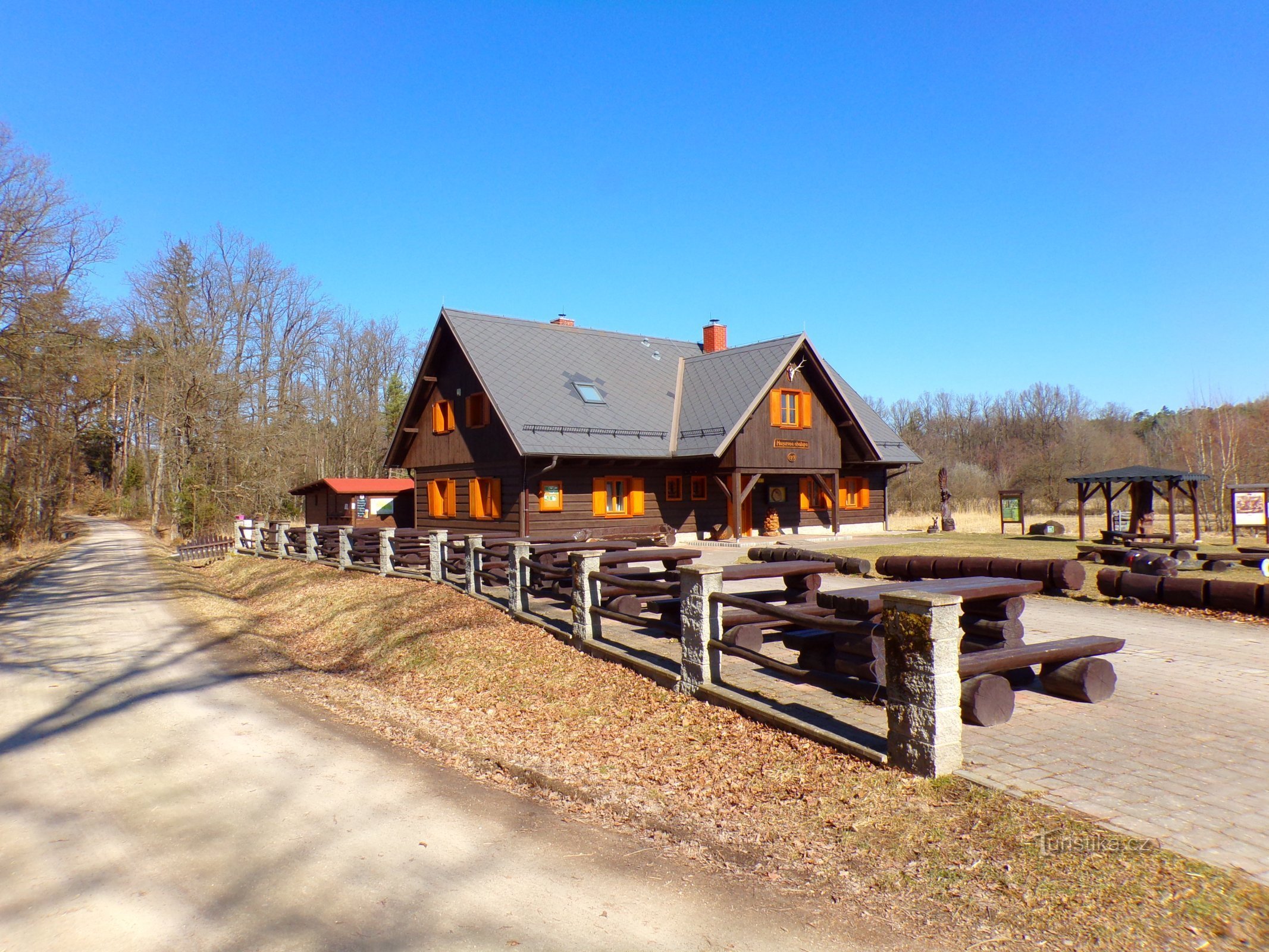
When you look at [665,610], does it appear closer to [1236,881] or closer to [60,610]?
[1236,881]

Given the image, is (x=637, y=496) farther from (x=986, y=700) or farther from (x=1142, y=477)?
(x=986, y=700)

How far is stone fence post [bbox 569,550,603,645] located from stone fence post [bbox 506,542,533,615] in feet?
6.93

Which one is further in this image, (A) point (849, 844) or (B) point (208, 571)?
(B) point (208, 571)

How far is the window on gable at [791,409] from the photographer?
27422 millimetres

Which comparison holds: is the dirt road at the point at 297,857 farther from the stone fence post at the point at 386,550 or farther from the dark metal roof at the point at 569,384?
the dark metal roof at the point at 569,384

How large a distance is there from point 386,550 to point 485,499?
7.80 m

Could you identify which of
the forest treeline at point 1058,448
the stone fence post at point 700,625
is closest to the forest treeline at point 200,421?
the forest treeline at point 1058,448

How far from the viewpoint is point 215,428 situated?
128 ft

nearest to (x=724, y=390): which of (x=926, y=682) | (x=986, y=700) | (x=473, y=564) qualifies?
(x=473, y=564)

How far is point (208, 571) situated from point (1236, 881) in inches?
1122

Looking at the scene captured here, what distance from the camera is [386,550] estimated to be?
1869cm

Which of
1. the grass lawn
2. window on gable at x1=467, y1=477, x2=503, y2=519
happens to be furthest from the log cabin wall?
the grass lawn

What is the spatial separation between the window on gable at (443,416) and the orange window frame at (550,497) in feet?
16.0

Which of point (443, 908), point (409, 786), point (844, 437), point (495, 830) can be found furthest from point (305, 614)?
point (844, 437)
